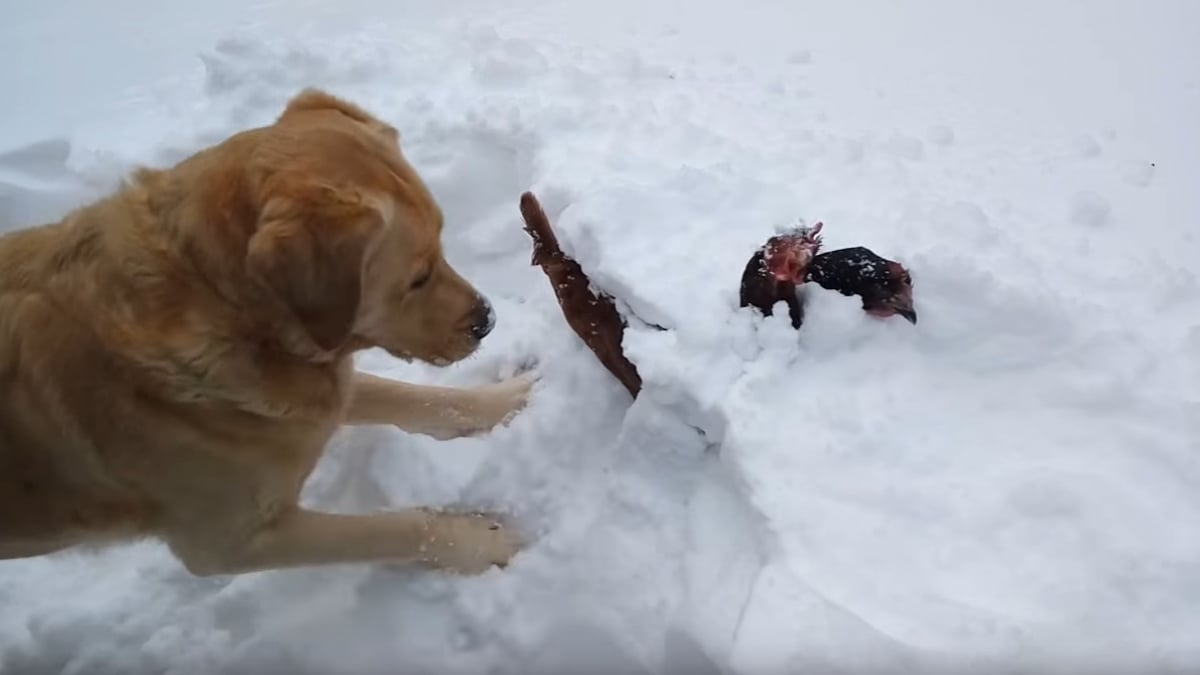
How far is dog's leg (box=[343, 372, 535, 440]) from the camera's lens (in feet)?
8.67

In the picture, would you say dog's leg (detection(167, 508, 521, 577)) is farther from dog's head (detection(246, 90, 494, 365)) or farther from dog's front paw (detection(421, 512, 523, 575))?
dog's head (detection(246, 90, 494, 365))

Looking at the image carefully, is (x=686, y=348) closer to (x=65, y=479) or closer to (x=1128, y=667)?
(x=1128, y=667)

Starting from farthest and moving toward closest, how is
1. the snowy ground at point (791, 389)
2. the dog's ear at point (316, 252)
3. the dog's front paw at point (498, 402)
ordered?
1. the dog's front paw at point (498, 402)
2. the snowy ground at point (791, 389)
3. the dog's ear at point (316, 252)

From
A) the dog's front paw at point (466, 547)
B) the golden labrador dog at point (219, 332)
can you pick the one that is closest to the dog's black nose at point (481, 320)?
the golden labrador dog at point (219, 332)

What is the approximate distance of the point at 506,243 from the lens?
3283 mm

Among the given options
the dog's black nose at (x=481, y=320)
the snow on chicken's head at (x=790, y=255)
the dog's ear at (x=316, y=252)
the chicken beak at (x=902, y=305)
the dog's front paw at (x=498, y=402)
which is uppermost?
the dog's ear at (x=316, y=252)

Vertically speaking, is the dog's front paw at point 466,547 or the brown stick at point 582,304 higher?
the brown stick at point 582,304

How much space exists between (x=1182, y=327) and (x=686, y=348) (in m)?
1.25

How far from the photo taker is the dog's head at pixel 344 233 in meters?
1.78

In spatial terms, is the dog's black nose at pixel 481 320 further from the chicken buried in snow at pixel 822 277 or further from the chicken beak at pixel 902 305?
the chicken beak at pixel 902 305

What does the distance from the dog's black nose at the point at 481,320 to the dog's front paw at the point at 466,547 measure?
512 millimetres

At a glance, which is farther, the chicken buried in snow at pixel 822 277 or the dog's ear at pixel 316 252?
the chicken buried in snow at pixel 822 277

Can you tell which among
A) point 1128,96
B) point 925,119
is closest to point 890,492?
point 925,119

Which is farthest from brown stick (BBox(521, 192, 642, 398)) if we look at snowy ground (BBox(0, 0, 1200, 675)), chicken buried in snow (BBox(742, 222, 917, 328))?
chicken buried in snow (BBox(742, 222, 917, 328))
